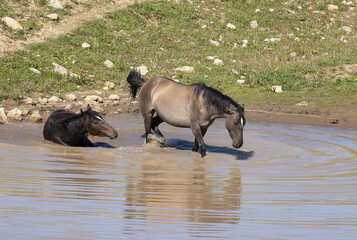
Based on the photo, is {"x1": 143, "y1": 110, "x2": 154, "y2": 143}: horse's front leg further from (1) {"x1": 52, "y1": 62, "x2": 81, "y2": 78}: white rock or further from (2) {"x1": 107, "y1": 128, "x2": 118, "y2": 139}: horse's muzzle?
(1) {"x1": 52, "y1": 62, "x2": 81, "y2": 78}: white rock

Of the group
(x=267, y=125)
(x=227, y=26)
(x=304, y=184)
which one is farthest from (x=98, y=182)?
(x=227, y=26)

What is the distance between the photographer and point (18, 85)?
16859 millimetres

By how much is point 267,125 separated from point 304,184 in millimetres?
6915

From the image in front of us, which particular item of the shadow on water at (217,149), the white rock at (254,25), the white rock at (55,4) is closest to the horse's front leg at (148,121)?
the shadow on water at (217,149)

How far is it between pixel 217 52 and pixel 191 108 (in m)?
10.5

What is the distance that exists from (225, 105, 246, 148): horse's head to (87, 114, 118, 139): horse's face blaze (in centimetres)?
217

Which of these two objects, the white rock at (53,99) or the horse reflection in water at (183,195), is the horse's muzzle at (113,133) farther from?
the white rock at (53,99)

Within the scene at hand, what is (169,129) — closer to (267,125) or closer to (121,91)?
(267,125)

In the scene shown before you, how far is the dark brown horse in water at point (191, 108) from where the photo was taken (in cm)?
1084

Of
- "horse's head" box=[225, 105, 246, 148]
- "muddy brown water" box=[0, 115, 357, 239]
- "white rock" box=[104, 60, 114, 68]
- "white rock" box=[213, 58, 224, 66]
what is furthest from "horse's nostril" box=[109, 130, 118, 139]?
"white rock" box=[213, 58, 224, 66]

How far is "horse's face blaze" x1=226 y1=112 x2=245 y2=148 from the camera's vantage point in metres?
10.7

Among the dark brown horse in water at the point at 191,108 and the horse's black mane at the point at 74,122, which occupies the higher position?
the dark brown horse in water at the point at 191,108

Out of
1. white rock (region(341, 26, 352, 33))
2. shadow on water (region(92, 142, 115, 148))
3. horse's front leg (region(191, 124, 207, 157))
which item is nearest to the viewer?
Answer: horse's front leg (region(191, 124, 207, 157))

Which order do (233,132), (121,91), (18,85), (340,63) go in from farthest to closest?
(340,63)
(121,91)
(18,85)
(233,132)
